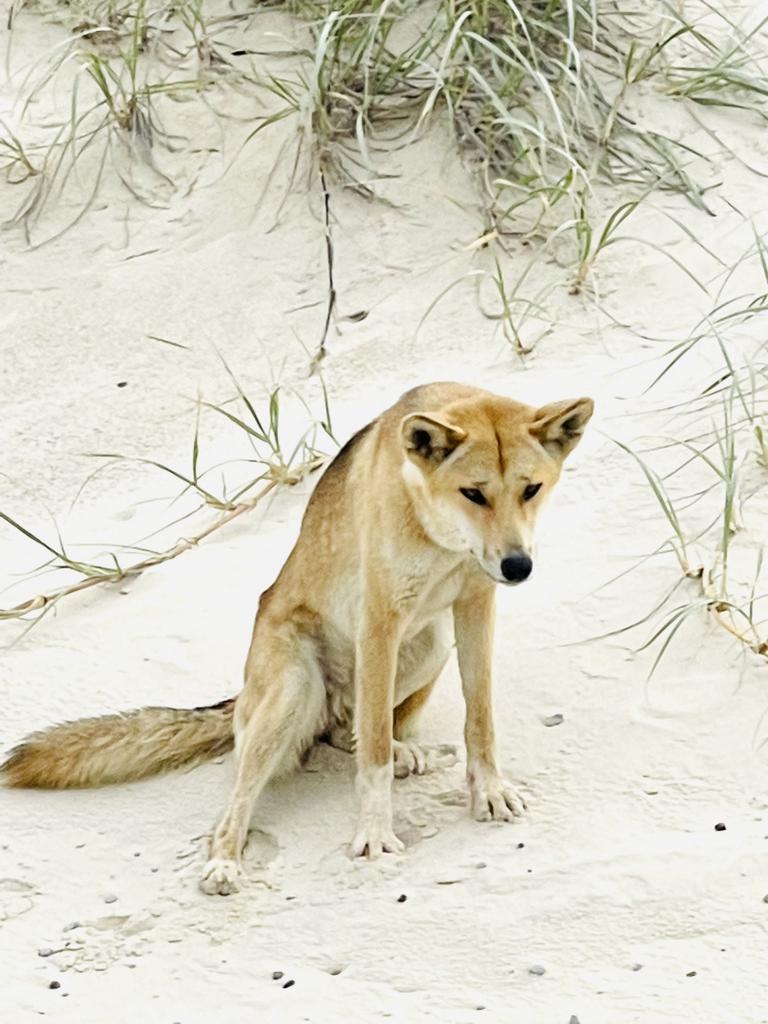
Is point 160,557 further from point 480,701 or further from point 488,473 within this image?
point 488,473

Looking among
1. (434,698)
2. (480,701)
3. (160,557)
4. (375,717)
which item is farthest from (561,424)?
(160,557)

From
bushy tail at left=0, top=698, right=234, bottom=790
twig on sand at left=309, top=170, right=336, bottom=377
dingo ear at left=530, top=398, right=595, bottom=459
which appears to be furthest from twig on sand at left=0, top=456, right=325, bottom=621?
dingo ear at left=530, top=398, right=595, bottom=459

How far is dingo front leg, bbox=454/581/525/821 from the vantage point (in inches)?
174

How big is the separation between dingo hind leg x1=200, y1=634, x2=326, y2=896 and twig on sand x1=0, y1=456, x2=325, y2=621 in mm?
1274

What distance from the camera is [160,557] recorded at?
593cm

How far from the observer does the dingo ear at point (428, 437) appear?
4.12 m

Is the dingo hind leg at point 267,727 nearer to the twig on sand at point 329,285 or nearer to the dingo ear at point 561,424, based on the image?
the dingo ear at point 561,424

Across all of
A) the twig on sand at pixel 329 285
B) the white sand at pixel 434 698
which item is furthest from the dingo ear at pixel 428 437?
the twig on sand at pixel 329 285

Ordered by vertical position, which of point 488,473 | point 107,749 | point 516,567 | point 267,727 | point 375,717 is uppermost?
point 488,473

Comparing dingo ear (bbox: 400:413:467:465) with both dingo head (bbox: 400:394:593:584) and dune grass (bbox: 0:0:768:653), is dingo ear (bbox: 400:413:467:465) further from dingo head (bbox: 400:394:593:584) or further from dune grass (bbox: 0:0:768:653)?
dune grass (bbox: 0:0:768:653)

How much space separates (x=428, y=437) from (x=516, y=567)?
0.41 m

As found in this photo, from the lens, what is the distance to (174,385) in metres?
7.10

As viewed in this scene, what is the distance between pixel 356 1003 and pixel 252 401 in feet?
12.0

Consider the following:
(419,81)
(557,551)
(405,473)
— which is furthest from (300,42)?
(405,473)
